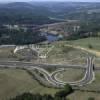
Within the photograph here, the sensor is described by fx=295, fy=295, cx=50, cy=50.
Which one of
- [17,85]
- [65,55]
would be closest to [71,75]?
[17,85]

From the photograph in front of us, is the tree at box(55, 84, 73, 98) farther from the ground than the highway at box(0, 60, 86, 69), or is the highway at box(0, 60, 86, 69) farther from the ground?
the tree at box(55, 84, 73, 98)

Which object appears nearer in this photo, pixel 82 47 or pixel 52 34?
pixel 82 47

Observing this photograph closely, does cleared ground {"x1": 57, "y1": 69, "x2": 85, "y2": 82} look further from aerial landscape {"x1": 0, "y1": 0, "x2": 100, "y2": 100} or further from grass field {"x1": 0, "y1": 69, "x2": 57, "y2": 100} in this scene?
grass field {"x1": 0, "y1": 69, "x2": 57, "y2": 100}

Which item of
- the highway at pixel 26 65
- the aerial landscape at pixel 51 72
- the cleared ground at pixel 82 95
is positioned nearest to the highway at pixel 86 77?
the aerial landscape at pixel 51 72

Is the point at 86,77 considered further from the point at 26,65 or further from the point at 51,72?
the point at 26,65

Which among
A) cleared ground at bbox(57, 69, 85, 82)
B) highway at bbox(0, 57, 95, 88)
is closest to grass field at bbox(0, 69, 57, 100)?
highway at bbox(0, 57, 95, 88)

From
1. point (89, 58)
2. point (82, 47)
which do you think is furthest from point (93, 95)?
point (82, 47)

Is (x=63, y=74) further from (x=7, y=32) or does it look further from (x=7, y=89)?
(x=7, y=32)

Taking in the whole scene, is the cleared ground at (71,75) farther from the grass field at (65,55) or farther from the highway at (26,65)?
the grass field at (65,55)

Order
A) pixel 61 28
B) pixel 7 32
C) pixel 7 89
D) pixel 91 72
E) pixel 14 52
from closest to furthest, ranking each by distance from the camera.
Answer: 1. pixel 7 89
2. pixel 91 72
3. pixel 14 52
4. pixel 7 32
5. pixel 61 28
